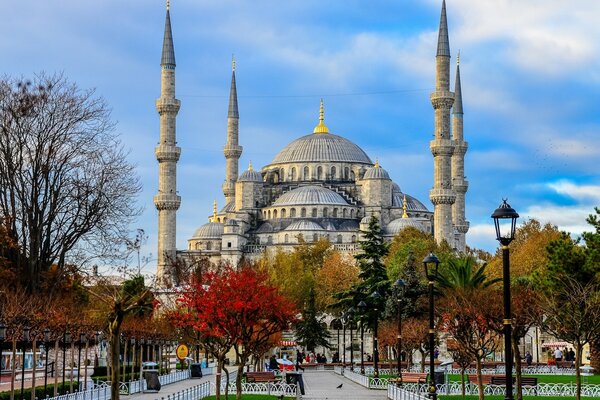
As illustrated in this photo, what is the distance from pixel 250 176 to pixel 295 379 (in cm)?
7934

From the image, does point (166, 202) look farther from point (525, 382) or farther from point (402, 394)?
point (402, 394)

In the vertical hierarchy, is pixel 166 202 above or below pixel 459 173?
below

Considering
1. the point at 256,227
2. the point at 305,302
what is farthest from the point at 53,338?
the point at 256,227

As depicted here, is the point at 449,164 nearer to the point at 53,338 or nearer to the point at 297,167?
the point at 297,167

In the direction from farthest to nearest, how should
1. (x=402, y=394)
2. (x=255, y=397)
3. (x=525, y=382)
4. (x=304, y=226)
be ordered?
(x=304, y=226), (x=525, y=382), (x=255, y=397), (x=402, y=394)

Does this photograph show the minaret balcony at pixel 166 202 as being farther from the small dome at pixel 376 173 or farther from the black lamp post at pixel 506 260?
the black lamp post at pixel 506 260

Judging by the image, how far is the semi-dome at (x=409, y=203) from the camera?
10831cm

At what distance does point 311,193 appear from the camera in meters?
105

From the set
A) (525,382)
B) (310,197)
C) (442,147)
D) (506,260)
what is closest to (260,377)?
(525,382)

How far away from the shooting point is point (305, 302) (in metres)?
70.1

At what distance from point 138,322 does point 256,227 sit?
62.2 metres

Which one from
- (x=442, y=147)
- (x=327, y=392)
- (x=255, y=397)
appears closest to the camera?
(x=255, y=397)

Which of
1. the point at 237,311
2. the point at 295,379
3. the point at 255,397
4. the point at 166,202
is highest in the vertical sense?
the point at 166,202

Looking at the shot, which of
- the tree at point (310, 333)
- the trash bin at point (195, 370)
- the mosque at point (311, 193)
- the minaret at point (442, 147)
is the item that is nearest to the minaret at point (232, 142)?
the mosque at point (311, 193)
